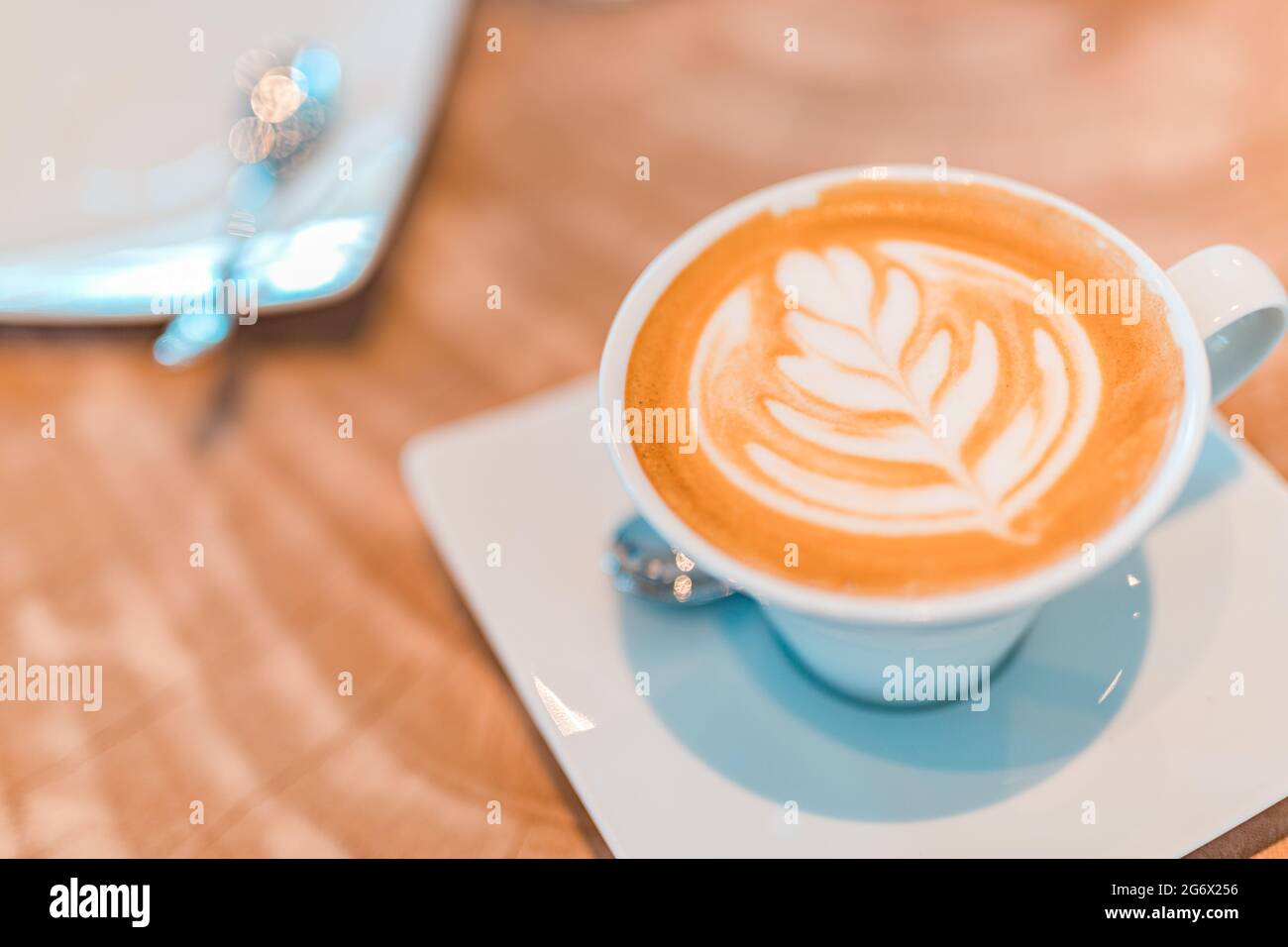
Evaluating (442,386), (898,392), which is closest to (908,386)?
(898,392)

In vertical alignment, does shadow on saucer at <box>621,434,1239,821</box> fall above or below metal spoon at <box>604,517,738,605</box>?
below

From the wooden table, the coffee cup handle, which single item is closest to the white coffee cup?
the coffee cup handle

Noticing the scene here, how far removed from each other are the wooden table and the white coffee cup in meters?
0.18

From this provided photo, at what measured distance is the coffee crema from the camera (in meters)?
0.61

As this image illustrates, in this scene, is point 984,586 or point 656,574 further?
point 656,574

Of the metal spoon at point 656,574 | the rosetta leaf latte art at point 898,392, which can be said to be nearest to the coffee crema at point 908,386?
the rosetta leaf latte art at point 898,392

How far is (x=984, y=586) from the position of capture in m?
0.58

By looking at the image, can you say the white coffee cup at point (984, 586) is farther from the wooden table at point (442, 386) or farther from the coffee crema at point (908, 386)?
the wooden table at point (442, 386)

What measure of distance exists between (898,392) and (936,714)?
21cm

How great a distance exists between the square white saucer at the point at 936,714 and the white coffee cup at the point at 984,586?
0.04 meters

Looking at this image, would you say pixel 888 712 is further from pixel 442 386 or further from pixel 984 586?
pixel 442 386

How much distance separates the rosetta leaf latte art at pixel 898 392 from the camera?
631mm

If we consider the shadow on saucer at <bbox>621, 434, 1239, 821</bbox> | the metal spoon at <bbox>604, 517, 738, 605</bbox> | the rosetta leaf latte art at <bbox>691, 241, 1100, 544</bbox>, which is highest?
the rosetta leaf latte art at <bbox>691, 241, 1100, 544</bbox>

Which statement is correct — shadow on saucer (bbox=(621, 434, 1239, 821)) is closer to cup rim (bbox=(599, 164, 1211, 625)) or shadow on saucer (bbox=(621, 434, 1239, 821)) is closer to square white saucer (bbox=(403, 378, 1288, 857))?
square white saucer (bbox=(403, 378, 1288, 857))
